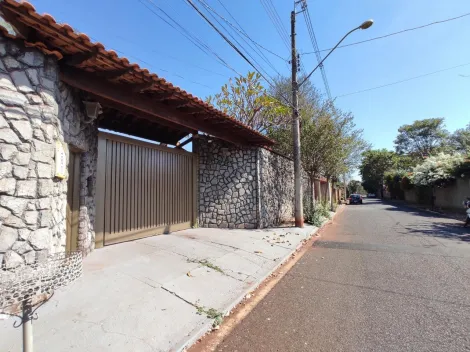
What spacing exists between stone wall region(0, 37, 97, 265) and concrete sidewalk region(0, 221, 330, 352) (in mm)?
776

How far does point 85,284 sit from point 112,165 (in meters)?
3.01

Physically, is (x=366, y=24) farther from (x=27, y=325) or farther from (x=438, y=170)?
(x=438, y=170)

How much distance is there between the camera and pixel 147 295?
3.71 m

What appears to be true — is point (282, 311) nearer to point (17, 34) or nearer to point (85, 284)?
point (85, 284)

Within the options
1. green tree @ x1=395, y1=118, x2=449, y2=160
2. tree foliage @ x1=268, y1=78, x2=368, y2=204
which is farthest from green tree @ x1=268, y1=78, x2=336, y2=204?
green tree @ x1=395, y1=118, x2=449, y2=160

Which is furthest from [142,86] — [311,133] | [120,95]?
[311,133]

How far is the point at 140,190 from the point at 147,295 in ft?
12.1

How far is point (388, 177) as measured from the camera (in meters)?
40.9

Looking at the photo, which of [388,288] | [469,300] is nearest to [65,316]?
[388,288]

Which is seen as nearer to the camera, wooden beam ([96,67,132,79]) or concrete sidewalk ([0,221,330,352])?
concrete sidewalk ([0,221,330,352])

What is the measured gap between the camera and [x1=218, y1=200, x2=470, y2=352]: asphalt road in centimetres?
289

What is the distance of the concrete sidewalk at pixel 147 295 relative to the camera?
2756 millimetres

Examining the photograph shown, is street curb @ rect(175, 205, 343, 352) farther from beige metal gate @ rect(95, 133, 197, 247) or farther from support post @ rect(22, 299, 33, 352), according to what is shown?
beige metal gate @ rect(95, 133, 197, 247)

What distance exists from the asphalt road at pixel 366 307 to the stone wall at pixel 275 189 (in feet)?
12.6
